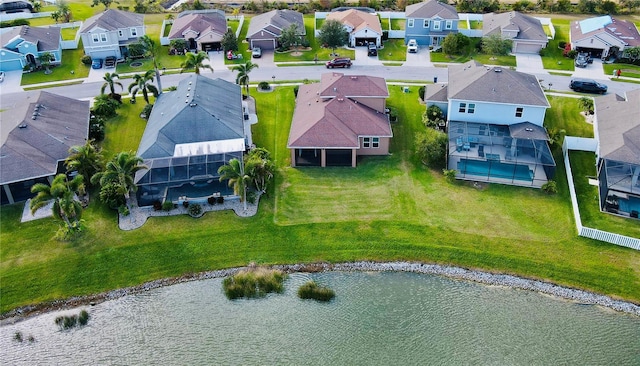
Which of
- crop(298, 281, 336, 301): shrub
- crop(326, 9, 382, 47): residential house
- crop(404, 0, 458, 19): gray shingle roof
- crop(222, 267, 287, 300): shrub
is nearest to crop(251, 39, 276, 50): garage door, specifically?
crop(326, 9, 382, 47): residential house

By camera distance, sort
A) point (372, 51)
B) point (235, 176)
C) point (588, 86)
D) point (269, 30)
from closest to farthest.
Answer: point (235, 176)
point (588, 86)
point (372, 51)
point (269, 30)

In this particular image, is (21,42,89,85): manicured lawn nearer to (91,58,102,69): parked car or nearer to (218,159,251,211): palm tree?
(91,58,102,69): parked car

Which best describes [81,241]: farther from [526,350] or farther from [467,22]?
[467,22]

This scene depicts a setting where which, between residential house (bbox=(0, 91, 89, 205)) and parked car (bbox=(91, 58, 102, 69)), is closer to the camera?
residential house (bbox=(0, 91, 89, 205))

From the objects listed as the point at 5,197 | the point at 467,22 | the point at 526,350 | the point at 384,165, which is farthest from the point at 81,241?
the point at 467,22

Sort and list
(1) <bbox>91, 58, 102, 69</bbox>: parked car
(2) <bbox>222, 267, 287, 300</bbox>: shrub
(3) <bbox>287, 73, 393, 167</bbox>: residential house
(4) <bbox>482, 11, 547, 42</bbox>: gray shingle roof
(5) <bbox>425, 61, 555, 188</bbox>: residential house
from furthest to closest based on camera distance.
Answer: (4) <bbox>482, 11, 547, 42</bbox>: gray shingle roof, (1) <bbox>91, 58, 102, 69</bbox>: parked car, (3) <bbox>287, 73, 393, 167</bbox>: residential house, (5) <bbox>425, 61, 555, 188</bbox>: residential house, (2) <bbox>222, 267, 287, 300</bbox>: shrub

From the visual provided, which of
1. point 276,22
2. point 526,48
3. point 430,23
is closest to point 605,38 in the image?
point 526,48

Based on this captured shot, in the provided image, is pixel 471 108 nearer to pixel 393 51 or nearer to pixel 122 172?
pixel 393 51
